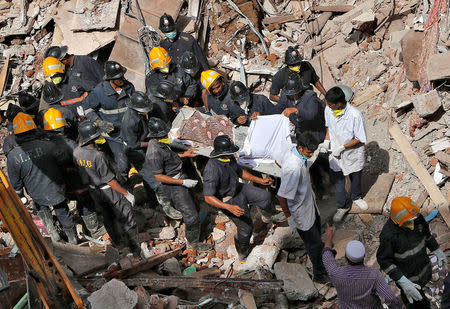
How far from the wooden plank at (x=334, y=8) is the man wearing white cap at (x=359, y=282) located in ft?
23.4

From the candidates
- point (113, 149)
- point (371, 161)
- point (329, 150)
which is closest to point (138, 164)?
point (113, 149)

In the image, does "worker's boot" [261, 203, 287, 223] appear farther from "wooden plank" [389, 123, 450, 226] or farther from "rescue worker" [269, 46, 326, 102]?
"wooden plank" [389, 123, 450, 226]

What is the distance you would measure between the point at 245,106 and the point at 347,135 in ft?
6.11

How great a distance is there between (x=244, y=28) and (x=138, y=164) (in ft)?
15.6

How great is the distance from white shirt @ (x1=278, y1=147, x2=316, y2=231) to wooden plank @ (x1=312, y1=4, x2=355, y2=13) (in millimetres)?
5852

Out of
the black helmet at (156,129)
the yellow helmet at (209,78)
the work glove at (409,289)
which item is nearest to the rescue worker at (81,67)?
the yellow helmet at (209,78)

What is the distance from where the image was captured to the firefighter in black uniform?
6.58 meters

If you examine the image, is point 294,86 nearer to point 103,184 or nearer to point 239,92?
point 239,92

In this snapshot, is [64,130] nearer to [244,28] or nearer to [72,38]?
[72,38]

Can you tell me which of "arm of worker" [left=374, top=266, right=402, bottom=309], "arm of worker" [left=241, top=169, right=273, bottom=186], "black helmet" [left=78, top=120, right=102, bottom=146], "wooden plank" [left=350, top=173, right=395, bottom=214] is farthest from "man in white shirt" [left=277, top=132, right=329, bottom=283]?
"black helmet" [left=78, top=120, right=102, bottom=146]

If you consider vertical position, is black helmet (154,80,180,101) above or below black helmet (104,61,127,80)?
below

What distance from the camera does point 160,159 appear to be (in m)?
6.55

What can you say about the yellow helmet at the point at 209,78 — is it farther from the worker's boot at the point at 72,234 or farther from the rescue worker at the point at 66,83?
the worker's boot at the point at 72,234

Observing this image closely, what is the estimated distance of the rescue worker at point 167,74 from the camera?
8.23 meters
